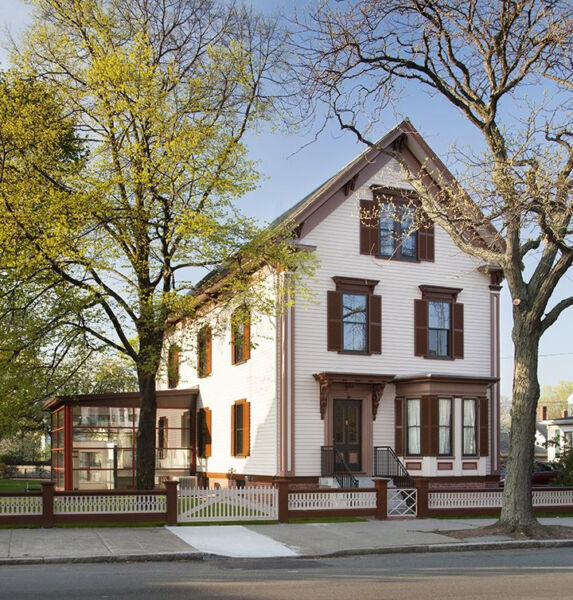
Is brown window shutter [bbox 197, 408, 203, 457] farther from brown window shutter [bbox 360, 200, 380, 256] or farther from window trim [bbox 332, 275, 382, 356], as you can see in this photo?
brown window shutter [bbox 360, 200, 380, 256]

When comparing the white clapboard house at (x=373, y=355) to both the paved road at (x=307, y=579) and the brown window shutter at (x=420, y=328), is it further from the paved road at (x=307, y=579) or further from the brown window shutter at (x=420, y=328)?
the paved road at (x=307, y=579)

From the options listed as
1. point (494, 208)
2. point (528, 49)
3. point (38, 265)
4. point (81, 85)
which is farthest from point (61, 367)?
point (528, 49)

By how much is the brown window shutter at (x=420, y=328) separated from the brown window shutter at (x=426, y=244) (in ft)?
5.22

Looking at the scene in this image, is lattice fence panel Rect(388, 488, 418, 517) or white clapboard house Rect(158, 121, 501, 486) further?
white clapboard house Rect(158, 121, 501, 486)

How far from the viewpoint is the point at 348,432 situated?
91.3ft

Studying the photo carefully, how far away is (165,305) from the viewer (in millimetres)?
22562

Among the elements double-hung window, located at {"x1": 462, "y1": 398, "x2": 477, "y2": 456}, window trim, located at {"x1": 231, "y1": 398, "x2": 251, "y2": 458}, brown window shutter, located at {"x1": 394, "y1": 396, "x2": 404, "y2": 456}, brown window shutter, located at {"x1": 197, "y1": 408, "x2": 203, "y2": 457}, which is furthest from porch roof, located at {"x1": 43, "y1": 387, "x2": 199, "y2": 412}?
double-hung window, located at {"x1": 462, "y1": 398, "x2": 477, "y2": 456}

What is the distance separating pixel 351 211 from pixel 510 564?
50.1 feet

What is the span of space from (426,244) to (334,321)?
4652 millimetres

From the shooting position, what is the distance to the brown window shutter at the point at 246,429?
2906cm

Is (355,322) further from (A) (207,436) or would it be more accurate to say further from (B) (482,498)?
(A) (207,436)

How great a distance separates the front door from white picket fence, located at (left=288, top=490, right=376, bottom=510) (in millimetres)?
5529

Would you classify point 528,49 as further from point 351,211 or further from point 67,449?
point 67,449

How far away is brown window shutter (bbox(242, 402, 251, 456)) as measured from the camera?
29059 mm
